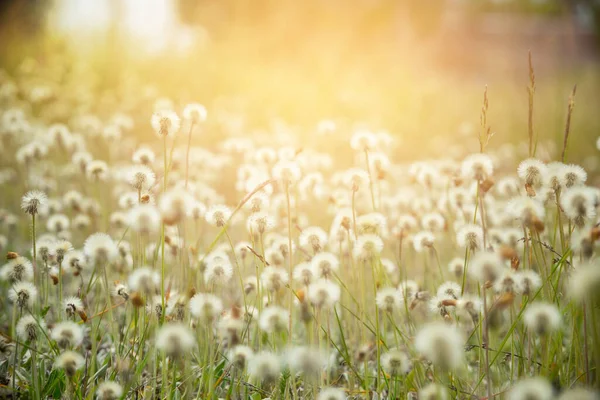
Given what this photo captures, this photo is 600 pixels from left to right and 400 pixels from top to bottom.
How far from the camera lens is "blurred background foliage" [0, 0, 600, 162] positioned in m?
6.59

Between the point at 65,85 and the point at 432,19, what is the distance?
14591 millimetres

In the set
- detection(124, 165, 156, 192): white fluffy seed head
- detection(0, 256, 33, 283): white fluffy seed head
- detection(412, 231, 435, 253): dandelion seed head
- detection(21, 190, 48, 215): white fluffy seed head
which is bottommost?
detection(0, 256, 33, 283): white fluffy seed head

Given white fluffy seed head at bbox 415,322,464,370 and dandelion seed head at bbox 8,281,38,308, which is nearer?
white fluffy seed head at bbox 415,322,464,370

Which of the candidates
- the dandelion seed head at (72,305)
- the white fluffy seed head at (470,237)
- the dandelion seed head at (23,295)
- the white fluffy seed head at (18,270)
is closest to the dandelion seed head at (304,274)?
the white fluffy seed head at (470,237)

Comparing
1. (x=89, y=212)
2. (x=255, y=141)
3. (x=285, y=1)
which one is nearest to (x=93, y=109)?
(x=255, y=141)

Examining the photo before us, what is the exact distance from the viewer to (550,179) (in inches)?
56.7

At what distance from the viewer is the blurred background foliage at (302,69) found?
659 cm

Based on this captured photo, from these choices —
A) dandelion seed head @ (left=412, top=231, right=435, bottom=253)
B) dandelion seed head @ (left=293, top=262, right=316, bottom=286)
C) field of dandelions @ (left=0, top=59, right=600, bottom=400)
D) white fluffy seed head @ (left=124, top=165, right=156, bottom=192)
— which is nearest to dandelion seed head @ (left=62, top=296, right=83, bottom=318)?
field of dandelions @ (left=0, top=59, right=600, bottom=400)

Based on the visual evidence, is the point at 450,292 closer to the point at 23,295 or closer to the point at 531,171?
the point at 531,171

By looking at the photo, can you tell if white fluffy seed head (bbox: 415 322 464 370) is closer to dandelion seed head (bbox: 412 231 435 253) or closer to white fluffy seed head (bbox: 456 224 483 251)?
white fluffy seed head (bbox: 456 224 483 251)

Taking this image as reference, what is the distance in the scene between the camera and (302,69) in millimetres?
12164

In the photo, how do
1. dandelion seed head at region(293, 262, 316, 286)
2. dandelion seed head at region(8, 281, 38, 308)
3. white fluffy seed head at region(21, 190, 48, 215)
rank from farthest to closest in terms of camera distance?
white fluffy seed head at region(21, 190, 48, 215) → dandelion seed head at region(8, 281, 38, 308) → dandelion seed head at region(293, 262, 316, 286)

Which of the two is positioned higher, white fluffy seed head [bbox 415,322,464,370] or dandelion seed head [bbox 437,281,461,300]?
dandelion seed head [bbox 437,281,461,300]

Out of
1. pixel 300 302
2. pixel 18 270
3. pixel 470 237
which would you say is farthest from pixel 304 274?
pixel 18 270
